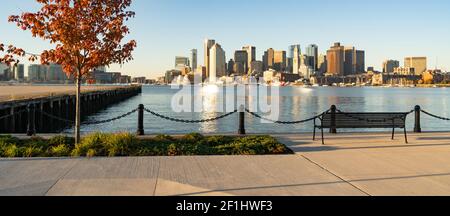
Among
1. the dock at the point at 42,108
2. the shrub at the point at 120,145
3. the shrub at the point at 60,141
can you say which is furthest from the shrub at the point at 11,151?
→ the dock at the point at 42,108

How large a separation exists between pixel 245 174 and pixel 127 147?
160 inches

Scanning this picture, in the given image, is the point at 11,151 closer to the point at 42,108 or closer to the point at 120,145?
the point at 120,145

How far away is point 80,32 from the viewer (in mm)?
12438

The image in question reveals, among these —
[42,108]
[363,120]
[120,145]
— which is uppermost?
[363,120]

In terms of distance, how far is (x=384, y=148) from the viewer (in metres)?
13.0

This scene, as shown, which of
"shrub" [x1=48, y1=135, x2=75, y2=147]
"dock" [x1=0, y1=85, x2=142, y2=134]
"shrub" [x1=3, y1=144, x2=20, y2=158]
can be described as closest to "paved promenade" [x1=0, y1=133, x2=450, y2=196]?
"shrub" [x1=3, y1=144, x2=20, y2=158]

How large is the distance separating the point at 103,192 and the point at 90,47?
20.8ft

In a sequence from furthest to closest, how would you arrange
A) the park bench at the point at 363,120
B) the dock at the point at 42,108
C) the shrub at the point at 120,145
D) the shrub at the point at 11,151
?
the dock at the point at 42,108 < the park bench at the point at 363,120 < the shrub at the point at 120,145 < the shrub at the point at 11,151

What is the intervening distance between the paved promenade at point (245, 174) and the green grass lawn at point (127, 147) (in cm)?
64

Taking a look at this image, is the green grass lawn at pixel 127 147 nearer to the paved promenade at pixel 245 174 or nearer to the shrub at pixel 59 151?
the shrub at pixel 59 151

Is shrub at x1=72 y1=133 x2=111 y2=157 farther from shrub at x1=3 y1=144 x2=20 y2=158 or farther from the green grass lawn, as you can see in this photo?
shrub at x1=3 y1=144 x2=20 y2=158

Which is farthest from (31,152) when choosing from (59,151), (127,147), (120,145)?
(127,147)

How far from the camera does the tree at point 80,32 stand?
12312mm

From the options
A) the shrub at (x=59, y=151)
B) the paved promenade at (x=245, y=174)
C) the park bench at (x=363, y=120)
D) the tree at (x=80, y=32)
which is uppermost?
the tree at (x=80, y=32)
